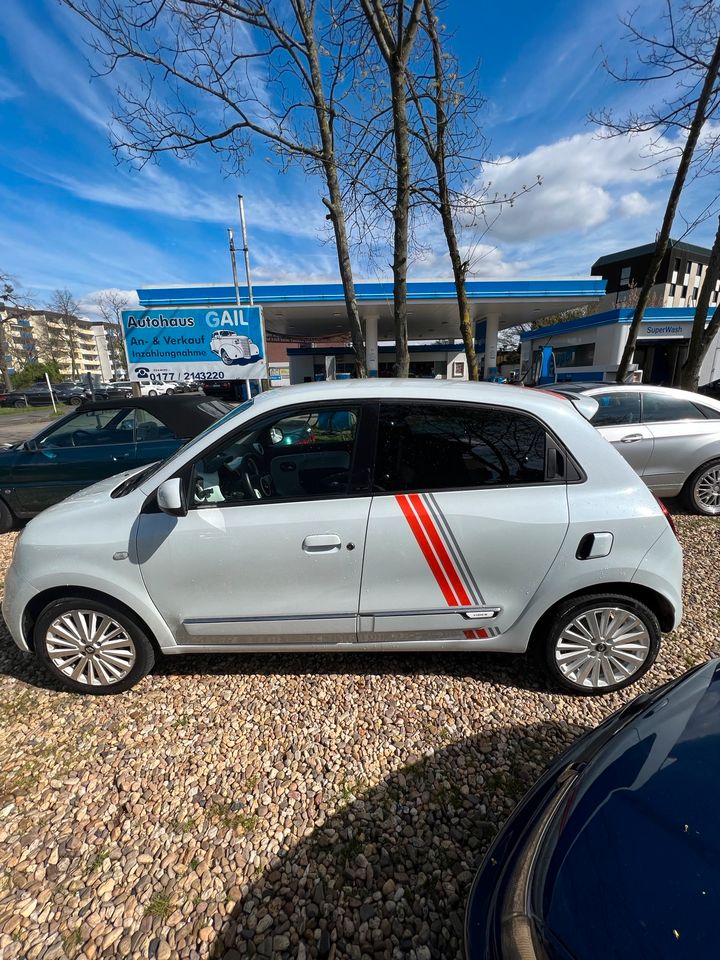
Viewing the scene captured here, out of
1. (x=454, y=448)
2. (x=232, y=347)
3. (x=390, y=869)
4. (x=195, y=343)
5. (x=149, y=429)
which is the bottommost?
(x=390, y=869)

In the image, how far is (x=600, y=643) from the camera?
2432 mm

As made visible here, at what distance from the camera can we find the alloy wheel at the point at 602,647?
2.39 metres

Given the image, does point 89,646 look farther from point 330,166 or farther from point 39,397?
point 39,397

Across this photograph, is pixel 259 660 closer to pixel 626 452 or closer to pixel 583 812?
pixel 583 812

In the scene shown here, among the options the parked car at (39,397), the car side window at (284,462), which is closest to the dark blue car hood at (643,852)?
the car side window at (284,462)

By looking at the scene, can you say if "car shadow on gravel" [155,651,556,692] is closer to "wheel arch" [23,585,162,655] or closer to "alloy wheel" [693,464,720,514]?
"wheel arch" [23,585,162,655]

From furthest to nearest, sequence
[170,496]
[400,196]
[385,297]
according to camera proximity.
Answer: [385,297] < [400,196] < [170,496]

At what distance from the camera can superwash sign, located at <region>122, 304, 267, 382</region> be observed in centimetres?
952

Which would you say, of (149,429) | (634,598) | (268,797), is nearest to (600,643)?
(634,598)

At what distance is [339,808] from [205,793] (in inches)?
25.5

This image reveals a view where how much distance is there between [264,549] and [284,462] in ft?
2.43

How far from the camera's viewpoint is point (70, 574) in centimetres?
233

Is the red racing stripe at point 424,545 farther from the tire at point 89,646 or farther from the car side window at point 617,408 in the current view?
the car side window at point 617,408

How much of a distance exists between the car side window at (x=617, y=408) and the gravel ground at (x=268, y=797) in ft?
9.66
